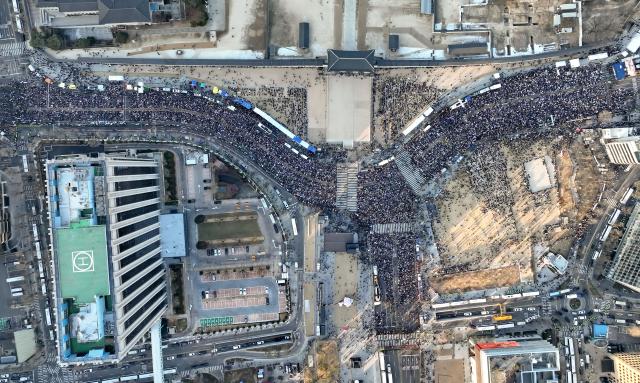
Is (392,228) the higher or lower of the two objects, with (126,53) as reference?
lower

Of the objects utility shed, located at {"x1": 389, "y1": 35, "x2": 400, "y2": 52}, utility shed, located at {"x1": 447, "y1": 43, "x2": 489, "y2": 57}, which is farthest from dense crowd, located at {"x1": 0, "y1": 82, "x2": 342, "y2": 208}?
utility shed, located at {"x1": 447, "y1": 43, "x2": 489, "y2": 57}

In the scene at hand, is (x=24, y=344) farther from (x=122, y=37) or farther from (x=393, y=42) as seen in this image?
(x=393, y=42)

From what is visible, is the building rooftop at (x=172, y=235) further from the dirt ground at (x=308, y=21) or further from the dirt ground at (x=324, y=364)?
the dirt ground at (x=308, y=21)

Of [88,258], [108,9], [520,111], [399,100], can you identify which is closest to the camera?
[88,258]

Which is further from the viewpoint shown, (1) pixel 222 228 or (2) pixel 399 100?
(1) pixel 222 228

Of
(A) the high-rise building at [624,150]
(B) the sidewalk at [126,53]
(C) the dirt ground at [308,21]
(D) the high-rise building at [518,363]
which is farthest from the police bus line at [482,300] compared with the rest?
(B) the sidewalk at [126,53]

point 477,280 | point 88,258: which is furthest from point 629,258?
point 88,258

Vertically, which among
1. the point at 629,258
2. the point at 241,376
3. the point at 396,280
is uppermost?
the point at 629,258

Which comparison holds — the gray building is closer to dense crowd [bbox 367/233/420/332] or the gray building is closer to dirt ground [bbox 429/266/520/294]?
dense crowd [bbox 367/233/420/332]
